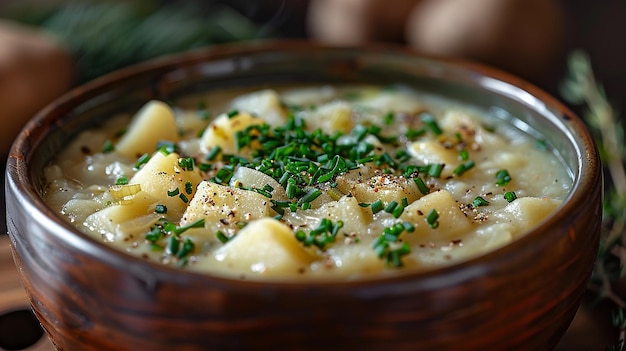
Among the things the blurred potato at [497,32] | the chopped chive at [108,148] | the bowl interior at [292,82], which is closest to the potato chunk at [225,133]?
the chopped chive at [108,148]

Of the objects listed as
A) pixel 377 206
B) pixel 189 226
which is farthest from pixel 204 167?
pixel 377 206

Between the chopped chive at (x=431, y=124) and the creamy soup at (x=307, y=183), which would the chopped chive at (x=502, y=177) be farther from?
the chopped chive at (x=431, y=124)

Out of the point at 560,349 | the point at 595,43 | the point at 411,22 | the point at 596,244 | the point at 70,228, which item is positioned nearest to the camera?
the point at 70,228

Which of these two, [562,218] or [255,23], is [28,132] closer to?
[562,218]

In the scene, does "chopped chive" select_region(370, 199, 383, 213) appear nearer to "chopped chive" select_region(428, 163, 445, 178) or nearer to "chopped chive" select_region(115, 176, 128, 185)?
"chopped chive" select_region(428, 163, 445, 178)

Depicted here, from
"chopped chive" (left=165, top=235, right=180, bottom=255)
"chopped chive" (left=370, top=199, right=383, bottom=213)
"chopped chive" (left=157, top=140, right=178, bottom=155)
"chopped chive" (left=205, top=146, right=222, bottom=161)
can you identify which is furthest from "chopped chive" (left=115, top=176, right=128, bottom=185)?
"chopped chive" (left=370, top=199, right=383, bottom=213)

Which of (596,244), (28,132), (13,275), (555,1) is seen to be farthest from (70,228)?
(555,1)
